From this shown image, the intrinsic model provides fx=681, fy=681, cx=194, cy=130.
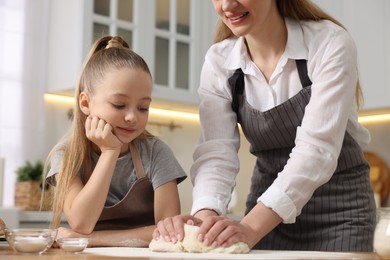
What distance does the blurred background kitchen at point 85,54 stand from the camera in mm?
3475

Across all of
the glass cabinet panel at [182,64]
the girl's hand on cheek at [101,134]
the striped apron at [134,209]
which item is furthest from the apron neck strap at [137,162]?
the glass cabinet panel at [182,64]

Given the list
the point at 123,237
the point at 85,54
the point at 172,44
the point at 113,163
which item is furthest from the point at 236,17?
the point at 172,44

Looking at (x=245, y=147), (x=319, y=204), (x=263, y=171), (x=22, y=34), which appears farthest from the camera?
(x=245, y=147)

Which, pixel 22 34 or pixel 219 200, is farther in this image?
pixel 22 34

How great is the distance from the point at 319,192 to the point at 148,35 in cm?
221

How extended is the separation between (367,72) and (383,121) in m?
0.45

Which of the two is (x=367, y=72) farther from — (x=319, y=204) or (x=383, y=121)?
(x=319, y=204)

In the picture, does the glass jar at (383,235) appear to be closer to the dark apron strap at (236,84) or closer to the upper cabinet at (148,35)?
the dark apron strap at (236,84)

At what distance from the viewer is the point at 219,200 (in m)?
1.54

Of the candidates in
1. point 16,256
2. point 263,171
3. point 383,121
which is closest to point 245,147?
point 383,121

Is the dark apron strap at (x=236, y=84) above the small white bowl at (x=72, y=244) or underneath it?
above

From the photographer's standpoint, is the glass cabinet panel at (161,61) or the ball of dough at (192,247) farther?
the glass cabinet panel at (161,61)

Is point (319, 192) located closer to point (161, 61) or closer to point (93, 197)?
point (93, 197)

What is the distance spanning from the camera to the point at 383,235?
3.37ft
